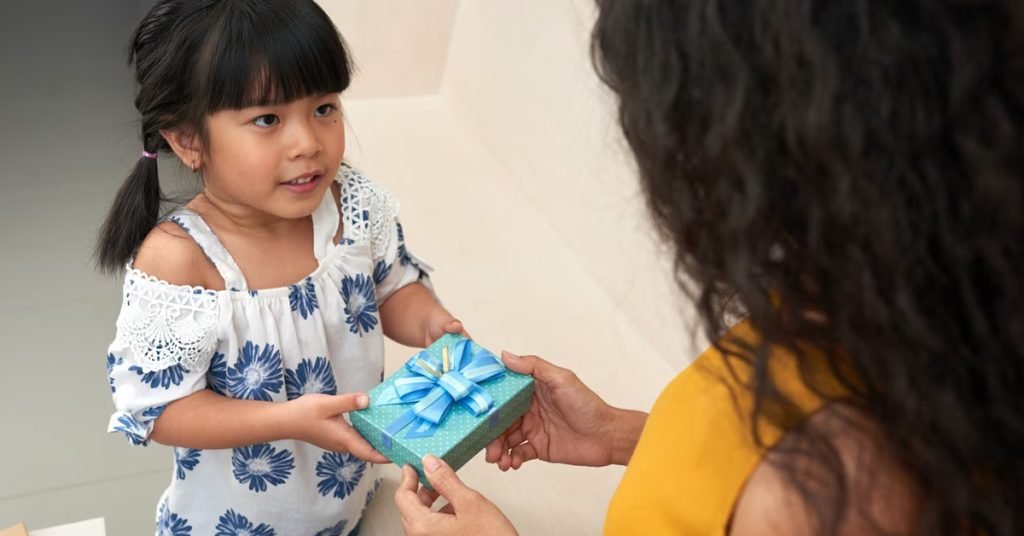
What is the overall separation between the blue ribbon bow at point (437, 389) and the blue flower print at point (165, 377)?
0.72ft

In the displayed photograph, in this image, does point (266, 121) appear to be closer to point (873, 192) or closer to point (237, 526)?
point (237, 526)

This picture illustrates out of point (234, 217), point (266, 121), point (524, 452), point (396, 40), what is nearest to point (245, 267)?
point (234, 217)

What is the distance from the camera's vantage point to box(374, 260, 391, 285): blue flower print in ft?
4.15

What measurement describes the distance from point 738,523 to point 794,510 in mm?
52

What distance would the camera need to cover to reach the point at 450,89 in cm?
257

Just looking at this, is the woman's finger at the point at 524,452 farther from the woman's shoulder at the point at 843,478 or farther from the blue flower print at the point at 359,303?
the woman's shoulder at the point at 843,478

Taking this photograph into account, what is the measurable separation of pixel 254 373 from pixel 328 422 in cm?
12

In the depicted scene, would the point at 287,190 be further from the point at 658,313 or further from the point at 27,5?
the point at 27,5

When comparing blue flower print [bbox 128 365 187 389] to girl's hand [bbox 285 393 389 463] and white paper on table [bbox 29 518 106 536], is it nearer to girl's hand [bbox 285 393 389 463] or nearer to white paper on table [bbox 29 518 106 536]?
girl's hand [bbox 285 393 389 463]

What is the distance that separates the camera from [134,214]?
1.14 meters

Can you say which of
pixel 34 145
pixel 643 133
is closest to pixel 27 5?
pixel 34 145

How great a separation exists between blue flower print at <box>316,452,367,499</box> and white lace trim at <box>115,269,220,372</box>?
27cm

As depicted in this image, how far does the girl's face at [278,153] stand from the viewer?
1.04 m

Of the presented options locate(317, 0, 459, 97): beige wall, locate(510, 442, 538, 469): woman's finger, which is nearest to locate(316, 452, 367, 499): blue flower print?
locate(510, 442, 538, 469): woman's finger
